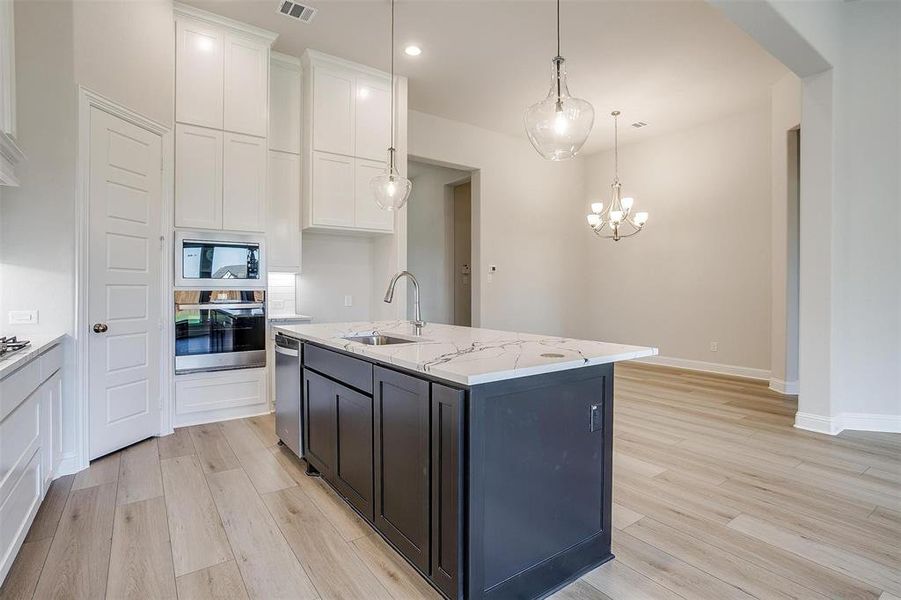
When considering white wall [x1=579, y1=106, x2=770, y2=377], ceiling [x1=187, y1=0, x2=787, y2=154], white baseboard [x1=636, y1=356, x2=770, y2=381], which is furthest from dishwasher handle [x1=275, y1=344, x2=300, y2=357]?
white wall [x1=579, y1=106, x2=770, y2=377]

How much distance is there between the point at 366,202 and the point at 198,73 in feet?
5.70

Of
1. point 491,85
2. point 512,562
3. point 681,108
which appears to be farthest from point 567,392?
point 681,108

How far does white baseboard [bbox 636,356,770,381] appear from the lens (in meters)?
5.58

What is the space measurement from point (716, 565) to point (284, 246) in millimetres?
3996

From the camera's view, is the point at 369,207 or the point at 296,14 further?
the point at 369,207

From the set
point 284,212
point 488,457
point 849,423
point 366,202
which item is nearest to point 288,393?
point 488,457

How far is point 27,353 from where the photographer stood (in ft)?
6.57

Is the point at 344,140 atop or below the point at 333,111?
below

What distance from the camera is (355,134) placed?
180 inches

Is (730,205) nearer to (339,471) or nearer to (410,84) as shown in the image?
(410,84)

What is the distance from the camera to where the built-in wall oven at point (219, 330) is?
12.0 ft

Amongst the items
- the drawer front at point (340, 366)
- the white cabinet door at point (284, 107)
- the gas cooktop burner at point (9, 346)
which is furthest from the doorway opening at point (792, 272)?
the gas cooktop burner at point (9, 346)

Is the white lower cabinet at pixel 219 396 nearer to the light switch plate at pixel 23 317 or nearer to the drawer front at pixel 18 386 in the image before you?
the light switch plate at pixel 23 317

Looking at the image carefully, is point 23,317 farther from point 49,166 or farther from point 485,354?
point 485,354
